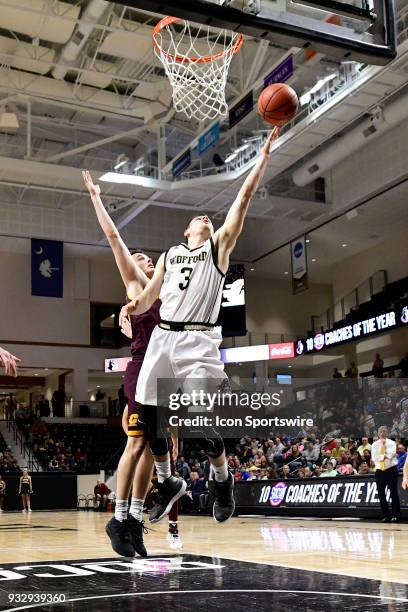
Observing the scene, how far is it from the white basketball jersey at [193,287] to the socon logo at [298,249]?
25299 millimetres

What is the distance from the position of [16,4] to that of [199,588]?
16670 millimetres

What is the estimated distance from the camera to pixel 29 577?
242 inches

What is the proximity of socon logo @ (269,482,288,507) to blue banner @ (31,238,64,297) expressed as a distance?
13796 millimetres

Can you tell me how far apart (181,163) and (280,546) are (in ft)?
54.0

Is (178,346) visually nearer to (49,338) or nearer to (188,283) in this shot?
(188,283)

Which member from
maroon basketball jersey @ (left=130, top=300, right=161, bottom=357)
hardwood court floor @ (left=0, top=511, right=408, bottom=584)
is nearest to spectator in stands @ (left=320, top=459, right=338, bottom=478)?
hardwood court floor @ (left=0, top=511, right=408, bottom=584)

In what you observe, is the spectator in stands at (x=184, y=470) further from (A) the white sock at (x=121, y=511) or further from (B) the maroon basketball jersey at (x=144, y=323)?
(A) the white sock at (x=121, y=511)

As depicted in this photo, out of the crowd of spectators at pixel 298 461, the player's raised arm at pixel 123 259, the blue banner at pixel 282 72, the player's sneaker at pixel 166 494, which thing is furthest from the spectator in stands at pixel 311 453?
the player's raised arm at pixel 123 259

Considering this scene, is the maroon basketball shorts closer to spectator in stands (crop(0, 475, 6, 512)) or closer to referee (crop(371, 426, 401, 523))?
referee (crop(371, 426, 401, 523))

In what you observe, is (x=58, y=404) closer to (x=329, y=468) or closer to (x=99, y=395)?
(x=99, y=395)

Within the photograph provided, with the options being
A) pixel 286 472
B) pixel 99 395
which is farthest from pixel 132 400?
pixel 99 395

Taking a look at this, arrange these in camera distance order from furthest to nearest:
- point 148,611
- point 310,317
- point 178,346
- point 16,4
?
point 310,317, point 16,4, point 178,346, point 148,611

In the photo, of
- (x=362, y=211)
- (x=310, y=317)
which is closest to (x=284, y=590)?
(x=362, y=211)

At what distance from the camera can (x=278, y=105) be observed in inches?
220
